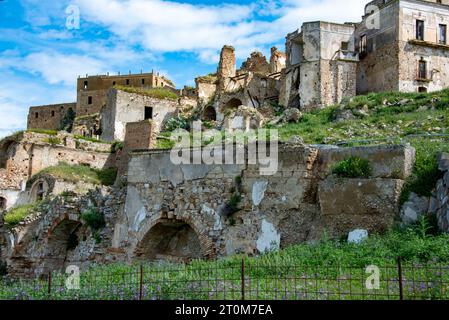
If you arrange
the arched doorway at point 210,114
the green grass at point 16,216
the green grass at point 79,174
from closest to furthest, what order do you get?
the green grass at point 16,216, the green grass at point 79,174, the arched doorway at point 210,114

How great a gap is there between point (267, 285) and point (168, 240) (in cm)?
700

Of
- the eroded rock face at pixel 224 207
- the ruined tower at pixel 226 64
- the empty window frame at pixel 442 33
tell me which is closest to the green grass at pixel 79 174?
the eroded rock face at pixel 224 207

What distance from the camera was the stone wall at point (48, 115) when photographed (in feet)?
164

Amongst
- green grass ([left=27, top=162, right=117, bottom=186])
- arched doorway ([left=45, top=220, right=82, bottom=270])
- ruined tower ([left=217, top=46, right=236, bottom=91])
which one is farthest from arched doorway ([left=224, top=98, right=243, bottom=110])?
arched doorway ([left=45, top=220, right=82, bottom=270])

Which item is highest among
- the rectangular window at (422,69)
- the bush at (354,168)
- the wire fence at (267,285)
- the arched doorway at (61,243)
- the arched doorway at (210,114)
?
the rectangular window at (422,69)

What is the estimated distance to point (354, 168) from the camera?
14031 mm

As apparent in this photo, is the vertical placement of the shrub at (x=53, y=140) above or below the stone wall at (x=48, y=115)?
below

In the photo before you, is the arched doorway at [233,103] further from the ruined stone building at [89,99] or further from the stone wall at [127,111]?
the ruined stone building at [89,99]

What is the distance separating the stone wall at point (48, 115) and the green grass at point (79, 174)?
18.6 m

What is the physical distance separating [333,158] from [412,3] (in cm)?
2071

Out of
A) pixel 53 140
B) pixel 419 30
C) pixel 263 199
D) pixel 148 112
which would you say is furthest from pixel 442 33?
→ pixel 263 199

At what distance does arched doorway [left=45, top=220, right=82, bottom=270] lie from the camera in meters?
19.3

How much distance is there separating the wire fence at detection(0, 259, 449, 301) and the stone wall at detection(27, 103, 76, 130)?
38.5 m

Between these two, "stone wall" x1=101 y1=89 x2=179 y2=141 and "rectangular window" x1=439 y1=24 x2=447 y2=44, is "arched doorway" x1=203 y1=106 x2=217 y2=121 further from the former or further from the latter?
"rectangular window" x1=439 y1=24 x2=447 y2=44
